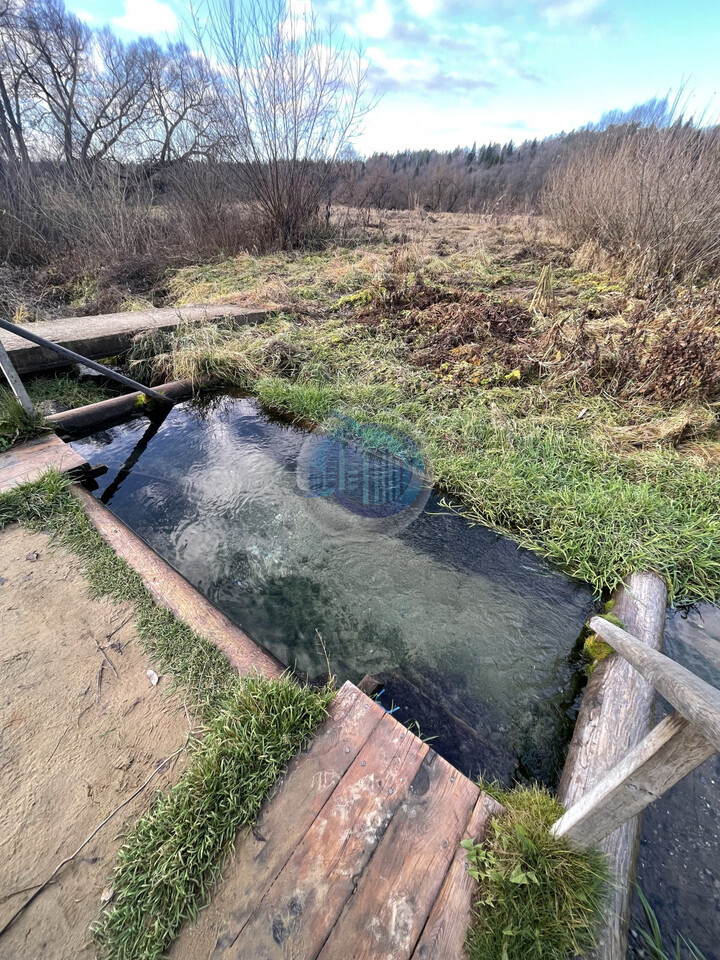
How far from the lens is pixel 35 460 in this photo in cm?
298

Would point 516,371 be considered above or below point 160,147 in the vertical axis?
below

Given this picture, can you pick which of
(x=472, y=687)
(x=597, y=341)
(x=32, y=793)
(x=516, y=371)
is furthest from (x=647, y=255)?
(x=32, y=793)

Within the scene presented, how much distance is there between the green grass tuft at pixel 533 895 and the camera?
3.43 feet

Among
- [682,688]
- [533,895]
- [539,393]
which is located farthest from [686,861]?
[539,393]

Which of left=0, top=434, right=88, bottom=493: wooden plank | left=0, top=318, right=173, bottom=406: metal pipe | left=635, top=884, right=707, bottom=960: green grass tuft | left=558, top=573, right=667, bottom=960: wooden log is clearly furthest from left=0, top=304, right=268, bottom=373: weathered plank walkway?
left=635, top=884, right=707, bottom=960: green grass tuft

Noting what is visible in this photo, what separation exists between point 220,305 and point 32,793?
6.53 meters

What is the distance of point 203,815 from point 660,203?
26.4ft

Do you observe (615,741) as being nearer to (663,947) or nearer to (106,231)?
(663,947)

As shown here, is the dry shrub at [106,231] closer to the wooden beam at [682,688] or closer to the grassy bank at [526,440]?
the grassy bank at [526,440]

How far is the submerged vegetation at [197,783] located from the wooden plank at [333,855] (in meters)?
0.19

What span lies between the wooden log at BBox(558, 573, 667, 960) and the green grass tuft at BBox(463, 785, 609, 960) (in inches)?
3.1

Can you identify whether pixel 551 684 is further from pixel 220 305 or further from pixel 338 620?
pixel 220 305

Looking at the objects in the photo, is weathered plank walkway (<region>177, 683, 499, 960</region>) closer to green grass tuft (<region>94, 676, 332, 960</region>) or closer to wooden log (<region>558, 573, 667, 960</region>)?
green grass tuft (<region>94, 676, 332, 960</region>)

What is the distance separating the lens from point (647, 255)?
5.73 m
